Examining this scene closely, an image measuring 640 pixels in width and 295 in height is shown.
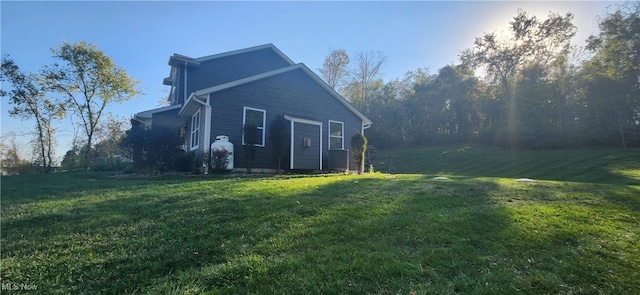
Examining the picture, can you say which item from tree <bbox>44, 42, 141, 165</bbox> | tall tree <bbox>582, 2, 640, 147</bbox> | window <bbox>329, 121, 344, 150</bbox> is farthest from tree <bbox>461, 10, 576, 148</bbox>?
tree <bbox>44, 42, 141, 165</bbox>

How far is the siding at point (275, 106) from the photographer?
1091 centimetres

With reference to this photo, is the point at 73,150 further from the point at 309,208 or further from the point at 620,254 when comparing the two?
the point at 620,254

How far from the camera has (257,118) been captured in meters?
11.8

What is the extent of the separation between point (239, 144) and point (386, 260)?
30.7 feet

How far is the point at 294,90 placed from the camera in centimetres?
1289

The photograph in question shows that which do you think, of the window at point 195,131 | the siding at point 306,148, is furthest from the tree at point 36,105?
the siding at point 306,148

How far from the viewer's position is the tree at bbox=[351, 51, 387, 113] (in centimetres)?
3341

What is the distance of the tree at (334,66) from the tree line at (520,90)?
107 millimetres

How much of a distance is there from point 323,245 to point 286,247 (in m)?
0.35

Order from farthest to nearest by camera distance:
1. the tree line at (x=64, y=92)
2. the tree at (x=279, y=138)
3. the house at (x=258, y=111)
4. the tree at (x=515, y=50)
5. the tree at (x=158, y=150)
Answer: the tree at (x=515, y=50)
the tree line at (x=64, y=92)
the tree at (x=279, y=138)
the house at (x=258, y=111)
the tree at (x=158, y=150)

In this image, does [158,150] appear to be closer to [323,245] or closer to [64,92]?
[323,245]

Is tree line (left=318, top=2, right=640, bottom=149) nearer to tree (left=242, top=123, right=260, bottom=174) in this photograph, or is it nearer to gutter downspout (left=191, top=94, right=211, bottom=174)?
tree (left=242, top=123, right=260, bottom=174)

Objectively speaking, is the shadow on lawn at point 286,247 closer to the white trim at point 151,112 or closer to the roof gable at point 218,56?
the white trim at point 151,112

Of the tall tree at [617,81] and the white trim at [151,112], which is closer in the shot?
the white trim at [151,112]
